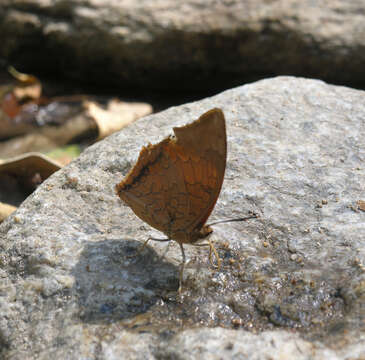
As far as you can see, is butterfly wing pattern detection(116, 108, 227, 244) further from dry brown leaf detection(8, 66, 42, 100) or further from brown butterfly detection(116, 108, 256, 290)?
dry brown leaf detection(8, 66, 42, 100)

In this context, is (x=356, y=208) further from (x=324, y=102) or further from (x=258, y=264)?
(x=324, y=102)

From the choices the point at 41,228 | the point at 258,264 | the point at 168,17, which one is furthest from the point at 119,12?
the point at 258,264

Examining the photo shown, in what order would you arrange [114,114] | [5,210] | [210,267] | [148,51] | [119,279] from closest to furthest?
[119,279]
[210,267]
[5,210]
[114,114]
[148,51]

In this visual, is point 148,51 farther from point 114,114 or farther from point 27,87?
point 27,87

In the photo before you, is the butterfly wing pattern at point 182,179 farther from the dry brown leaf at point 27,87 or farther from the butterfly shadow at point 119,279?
the dry brown leaf at point 27,87

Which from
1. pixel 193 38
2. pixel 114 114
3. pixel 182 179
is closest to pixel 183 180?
pixel 182 179

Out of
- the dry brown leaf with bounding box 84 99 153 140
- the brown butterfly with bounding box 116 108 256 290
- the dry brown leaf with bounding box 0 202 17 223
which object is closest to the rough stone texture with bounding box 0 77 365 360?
the brown butterfly with bounding box 116 108 256 290

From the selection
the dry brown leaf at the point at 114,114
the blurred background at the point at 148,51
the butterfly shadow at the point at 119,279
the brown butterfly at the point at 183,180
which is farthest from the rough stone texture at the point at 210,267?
the blurred background at the point at 148,51
